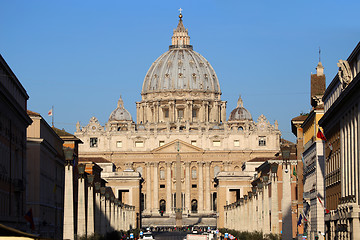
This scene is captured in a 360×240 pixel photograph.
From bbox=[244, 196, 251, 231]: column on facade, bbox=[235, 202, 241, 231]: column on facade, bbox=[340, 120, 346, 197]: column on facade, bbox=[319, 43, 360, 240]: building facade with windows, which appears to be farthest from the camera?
bbox=[235, 202, 241, 231]: column on facade

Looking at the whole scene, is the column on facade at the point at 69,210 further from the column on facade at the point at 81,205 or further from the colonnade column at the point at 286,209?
the colonnade column at the point at 286,209

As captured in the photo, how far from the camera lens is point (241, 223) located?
10338 cm

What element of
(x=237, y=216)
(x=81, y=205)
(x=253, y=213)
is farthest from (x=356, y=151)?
(x=237, y=216)

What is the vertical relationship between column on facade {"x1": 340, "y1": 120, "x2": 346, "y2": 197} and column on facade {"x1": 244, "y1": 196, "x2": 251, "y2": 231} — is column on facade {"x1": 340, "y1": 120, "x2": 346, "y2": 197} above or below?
above

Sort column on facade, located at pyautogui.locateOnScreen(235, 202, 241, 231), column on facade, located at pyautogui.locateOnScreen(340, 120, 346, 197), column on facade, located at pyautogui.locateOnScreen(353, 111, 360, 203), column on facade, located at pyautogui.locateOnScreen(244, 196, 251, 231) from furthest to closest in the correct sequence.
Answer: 1. column on facade, located at pyautogui.locateOnScreen(235, 202, 241, 231)
2. column on facade, located at pyautogui.locateOnScreen(244, 196, 251, 231)
3. column on facade, located at pyautogui.locateOnScreen(340, 120, 346, 197)
4. column on facade, located at pyautogui.locateOnScreen(353, 111, 360, 203)

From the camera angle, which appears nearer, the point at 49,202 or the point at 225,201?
the point at 49,202

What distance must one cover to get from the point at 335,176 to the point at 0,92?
1963cm

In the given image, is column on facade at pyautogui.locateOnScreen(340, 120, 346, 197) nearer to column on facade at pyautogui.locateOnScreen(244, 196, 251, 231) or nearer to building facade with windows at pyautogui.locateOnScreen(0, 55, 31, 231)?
building facade with windows at pyautogui.locateOnScreen(0, 55, 31, 231)

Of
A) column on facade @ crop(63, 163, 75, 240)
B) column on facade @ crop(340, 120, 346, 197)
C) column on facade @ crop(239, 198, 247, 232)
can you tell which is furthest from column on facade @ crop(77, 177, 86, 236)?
column on facade @ crop(239, 198, 247, 232)

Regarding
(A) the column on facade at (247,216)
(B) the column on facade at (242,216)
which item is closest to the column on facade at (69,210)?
(A) the column on facade at (247,216)

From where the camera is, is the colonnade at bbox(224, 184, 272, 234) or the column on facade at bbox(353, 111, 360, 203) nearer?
the column on facade at bbox(353, 111, 360, 203)

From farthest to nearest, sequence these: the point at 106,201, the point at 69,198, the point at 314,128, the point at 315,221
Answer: the point at 106,201, the point at 314,128, the point at 315,221, the point at 69,198

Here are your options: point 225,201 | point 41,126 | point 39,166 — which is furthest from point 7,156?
point 225,201

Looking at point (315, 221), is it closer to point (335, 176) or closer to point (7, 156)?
point (335, 176)
